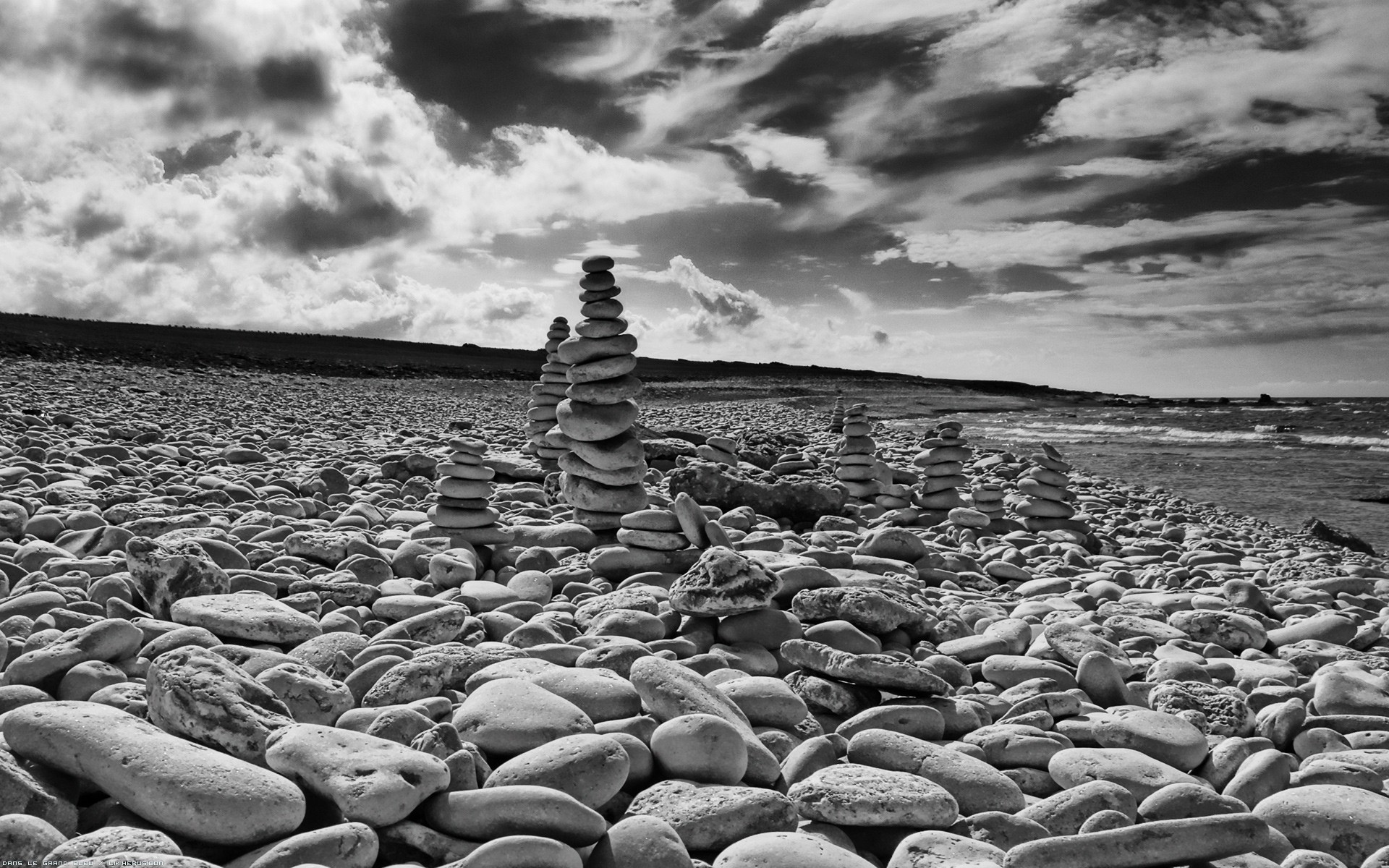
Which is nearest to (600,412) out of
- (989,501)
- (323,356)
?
(989,501)

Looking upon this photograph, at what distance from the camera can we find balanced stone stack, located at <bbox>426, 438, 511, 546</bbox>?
5.56m

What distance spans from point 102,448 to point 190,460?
745mm

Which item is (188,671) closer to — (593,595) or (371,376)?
(593,595)

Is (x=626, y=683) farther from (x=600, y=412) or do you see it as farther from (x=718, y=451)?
(x=718, y=451)

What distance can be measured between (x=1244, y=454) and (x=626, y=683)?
1978 cm

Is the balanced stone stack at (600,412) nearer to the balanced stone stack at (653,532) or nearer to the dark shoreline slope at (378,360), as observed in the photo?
the balanced stone stack at (653,532)

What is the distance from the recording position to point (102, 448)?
754 cm

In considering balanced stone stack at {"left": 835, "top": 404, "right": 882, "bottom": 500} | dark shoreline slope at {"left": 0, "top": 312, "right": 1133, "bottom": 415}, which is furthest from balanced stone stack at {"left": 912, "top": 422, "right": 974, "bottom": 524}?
dark shoreline slope at {"left": 0, "top": 312, "right": 1133, "bottom": 415}

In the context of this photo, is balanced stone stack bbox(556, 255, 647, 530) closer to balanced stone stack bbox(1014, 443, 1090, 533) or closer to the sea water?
balanced stone stack bbox(1014, 443, 1090, 533)

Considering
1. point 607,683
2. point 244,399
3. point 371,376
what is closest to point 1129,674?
point 607,683

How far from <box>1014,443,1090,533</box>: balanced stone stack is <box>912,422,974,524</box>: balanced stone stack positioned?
22.7 inches

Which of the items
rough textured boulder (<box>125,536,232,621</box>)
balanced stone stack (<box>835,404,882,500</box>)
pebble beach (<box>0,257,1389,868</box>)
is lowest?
pebble beach (<box>0,257,1389,868</box>)

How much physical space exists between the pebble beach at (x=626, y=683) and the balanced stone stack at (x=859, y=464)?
1.72m

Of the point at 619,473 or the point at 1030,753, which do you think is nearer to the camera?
the point at 1030,753
